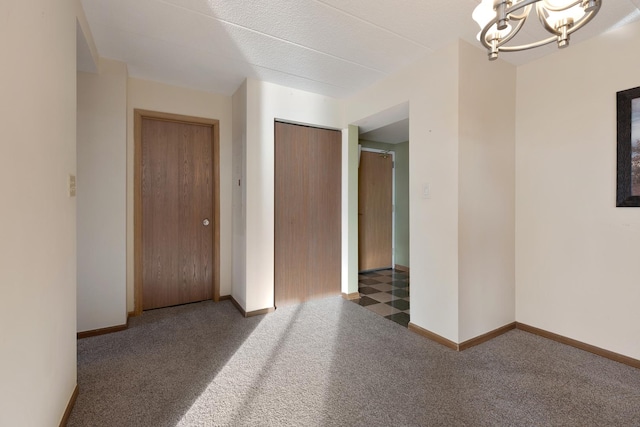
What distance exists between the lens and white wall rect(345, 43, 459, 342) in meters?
2.28

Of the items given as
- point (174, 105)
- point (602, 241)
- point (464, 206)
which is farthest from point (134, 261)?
point (602, 241)

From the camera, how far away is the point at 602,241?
219 cm

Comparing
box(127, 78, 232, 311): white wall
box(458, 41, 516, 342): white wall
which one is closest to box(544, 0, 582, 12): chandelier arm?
box(458, 41, 516, 342): white wall

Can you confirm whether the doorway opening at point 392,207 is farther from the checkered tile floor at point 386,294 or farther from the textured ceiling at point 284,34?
the textured ceiling at point 284,34

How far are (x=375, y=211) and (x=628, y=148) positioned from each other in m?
3.27

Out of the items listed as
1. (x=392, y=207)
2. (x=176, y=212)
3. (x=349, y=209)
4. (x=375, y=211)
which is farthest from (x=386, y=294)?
(x=176, y=212)

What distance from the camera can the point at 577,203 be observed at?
7.58ft

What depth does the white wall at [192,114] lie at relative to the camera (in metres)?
2.96

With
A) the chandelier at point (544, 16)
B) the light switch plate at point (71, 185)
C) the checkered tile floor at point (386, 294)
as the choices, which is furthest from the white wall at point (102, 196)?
the chandelier at point (544, 16)

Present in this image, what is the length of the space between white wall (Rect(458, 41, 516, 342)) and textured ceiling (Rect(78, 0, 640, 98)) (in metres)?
0.30

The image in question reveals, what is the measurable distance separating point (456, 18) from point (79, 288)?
3792mm

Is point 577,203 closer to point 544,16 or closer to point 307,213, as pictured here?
point 544,16

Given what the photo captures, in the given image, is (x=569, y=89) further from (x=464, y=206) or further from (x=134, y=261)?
(x=134, y=261)

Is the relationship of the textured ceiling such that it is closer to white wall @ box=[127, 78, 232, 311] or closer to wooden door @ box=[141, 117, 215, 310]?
white wall @ box=[127, 78, 232, 311]
